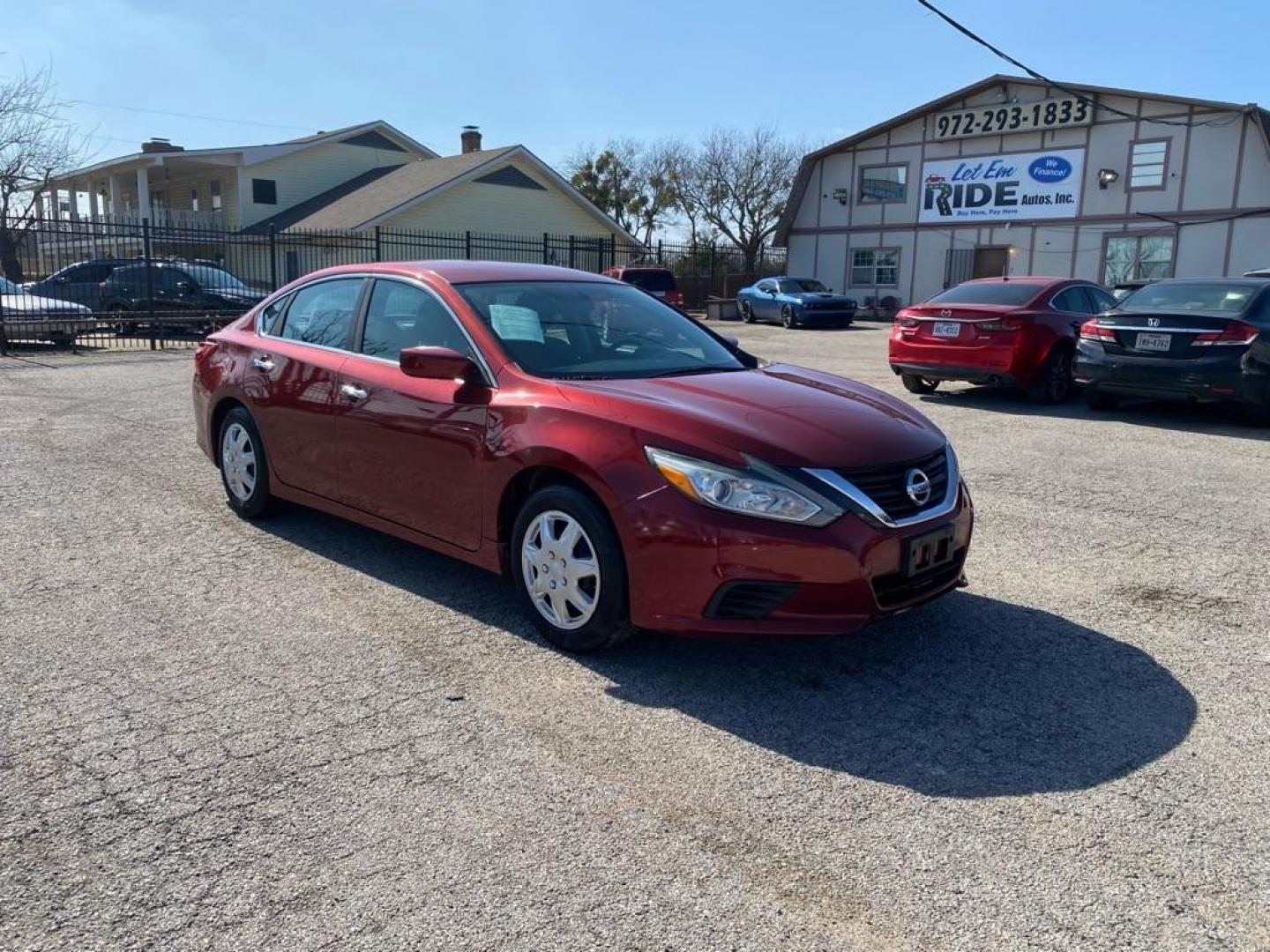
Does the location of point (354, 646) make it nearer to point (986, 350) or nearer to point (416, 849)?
point (416, 849)

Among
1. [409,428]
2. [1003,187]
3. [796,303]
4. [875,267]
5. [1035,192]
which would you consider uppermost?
[1003,187]

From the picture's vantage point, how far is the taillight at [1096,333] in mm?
10336

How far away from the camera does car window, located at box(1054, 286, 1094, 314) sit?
38.4 feet

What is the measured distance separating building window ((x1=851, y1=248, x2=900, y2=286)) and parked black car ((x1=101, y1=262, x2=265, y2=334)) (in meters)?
22.4

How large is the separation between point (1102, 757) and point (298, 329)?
14.7ft

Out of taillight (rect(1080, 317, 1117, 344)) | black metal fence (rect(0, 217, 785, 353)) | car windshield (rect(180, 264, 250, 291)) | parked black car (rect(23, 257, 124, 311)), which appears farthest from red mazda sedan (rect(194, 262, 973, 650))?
parked black car (rect(23, 257, 124, 311))

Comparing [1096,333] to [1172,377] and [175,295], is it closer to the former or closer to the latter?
[1172,377]

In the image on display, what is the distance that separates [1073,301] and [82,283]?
2031 centimetres

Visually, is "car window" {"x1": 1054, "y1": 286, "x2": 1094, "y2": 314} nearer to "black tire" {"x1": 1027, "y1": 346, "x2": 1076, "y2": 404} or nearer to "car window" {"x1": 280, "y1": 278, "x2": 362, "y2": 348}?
"black tire" {"x1": 1027, "y1": 346, "x2": 1076, "y2": 404}

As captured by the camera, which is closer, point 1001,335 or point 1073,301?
point 1001,335

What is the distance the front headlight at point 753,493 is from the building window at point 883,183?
3376 centimetres

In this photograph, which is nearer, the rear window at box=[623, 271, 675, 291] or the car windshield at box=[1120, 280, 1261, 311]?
the car windshield at box=[1120, 280, 1261, 311]

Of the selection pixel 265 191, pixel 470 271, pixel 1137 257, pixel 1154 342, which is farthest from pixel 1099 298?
pixel 265 191

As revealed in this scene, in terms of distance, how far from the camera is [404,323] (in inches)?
193
